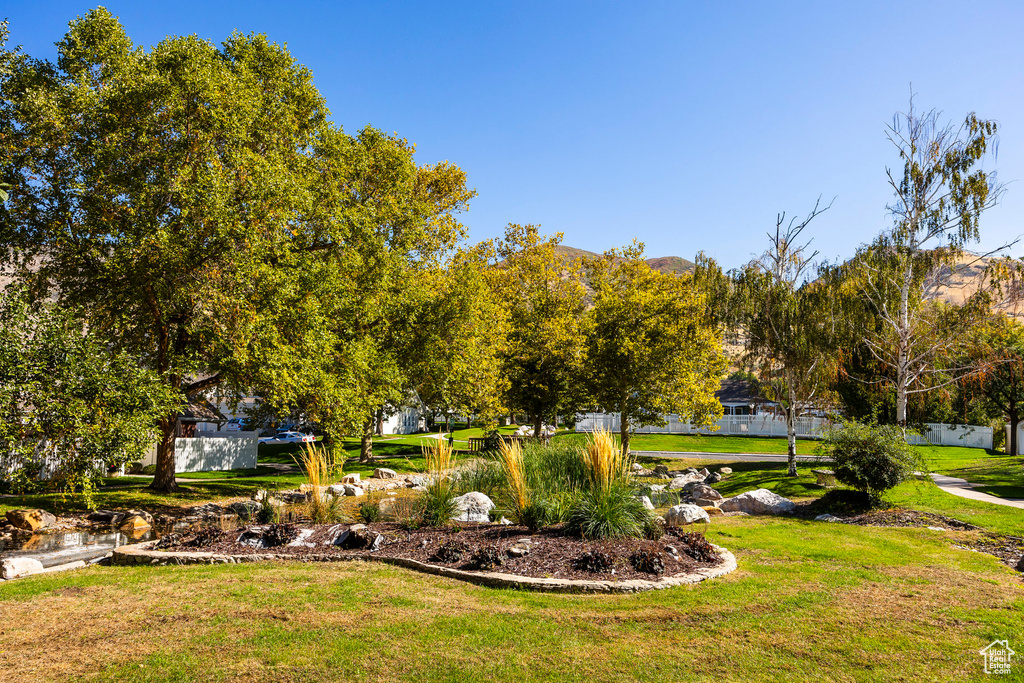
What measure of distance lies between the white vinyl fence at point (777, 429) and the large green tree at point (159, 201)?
1990cm

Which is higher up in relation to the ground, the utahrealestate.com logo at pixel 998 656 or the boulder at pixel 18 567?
the utahrealestate.com logo at pixel 998 656

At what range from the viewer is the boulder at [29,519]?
37.7 ft

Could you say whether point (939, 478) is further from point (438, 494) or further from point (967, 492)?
point (438, 494)

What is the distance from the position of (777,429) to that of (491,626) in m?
36.0

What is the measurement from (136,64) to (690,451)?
25272 mm

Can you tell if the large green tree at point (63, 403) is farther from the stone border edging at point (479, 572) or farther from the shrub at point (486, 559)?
the shrub at point (486, 559)

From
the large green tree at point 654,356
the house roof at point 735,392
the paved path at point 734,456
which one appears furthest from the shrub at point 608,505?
the house roof at point 735,392

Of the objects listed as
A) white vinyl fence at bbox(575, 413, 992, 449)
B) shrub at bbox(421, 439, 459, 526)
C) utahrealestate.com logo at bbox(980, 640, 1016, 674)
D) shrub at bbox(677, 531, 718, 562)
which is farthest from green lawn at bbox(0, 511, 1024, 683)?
white vinyl fence at bbox(575, 413, 992, 449)

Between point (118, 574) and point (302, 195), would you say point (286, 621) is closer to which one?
point (118, 574)

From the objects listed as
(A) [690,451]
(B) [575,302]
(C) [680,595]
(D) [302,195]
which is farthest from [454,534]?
(A) [690,451]

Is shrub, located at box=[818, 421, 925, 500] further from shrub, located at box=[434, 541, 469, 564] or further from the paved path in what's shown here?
the paved path

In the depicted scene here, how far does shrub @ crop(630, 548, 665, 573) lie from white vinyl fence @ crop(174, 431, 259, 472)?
18.7 meters

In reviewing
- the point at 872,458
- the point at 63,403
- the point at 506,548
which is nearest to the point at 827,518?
the point at 872,458

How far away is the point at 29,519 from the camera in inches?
456
